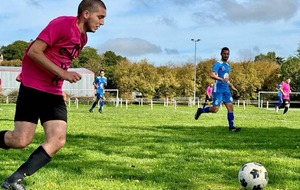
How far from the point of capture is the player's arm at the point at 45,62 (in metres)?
4.07

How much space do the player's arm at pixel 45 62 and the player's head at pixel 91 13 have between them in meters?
0.46

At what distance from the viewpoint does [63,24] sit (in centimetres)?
425

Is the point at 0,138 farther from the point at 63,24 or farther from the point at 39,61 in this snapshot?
the point at 63,24

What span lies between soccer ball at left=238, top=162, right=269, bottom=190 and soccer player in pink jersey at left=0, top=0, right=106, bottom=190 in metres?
1.82

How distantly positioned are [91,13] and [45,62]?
660 mm

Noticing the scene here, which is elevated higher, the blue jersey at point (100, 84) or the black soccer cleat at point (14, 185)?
the blue jersey at point (100, 84)

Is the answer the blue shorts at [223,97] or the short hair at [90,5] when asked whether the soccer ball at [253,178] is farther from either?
the blue shorts at [223,97]

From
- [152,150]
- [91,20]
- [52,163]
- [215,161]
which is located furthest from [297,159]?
[91,20]

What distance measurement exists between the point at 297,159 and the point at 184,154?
65.6 inches

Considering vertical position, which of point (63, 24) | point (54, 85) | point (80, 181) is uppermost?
point (63, 24)

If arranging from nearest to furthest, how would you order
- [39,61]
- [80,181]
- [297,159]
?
1. [39,61]
2. [80,181]
3. [297,159]

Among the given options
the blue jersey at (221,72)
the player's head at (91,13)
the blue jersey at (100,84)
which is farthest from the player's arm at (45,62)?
the blue jersey at (100,84)

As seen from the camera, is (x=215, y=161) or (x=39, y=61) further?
(x=215, y=161)

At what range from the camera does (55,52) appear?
4.34 meters
